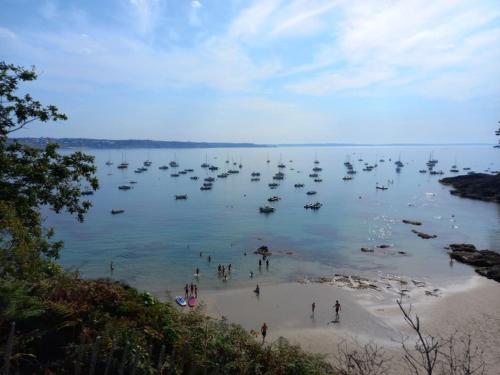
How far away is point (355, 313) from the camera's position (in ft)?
93.4

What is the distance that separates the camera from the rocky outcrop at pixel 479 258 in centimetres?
3797

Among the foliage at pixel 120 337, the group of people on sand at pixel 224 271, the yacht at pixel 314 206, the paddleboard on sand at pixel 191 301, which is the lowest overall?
the yacht at pixel 314 206

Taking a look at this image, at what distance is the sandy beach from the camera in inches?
958

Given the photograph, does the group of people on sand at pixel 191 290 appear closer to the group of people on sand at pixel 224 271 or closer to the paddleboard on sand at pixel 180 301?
the paddleboard on sand at pixel 180 301

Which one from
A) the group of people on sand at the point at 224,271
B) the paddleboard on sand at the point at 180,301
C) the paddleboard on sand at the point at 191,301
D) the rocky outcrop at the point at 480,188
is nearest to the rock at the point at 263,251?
the group of people on sand at the point at 224,271

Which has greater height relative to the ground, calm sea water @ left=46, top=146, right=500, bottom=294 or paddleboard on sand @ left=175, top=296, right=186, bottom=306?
paddleboard on sand @ left=175, top=296, right=186, bottom=306

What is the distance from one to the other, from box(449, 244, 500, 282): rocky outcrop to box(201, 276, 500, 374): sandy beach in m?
2.65

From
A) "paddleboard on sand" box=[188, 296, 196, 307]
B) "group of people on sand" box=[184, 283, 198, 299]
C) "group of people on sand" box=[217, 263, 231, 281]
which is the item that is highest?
"paddleboard on sand" box=[188, 296, 196, 307]

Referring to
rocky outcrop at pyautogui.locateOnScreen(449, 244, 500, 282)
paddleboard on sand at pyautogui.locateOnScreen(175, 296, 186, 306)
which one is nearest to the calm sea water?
rocky outcrop at pyautogui.locateOnScreen(449, 244, 500, 282)

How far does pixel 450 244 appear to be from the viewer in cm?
4966

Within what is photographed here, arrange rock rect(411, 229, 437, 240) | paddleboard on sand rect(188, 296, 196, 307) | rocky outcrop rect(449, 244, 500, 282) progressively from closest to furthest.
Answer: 1. paddleboard on sand rect(188, 296, 196, 307)
2. rocky outcrop rect(449, 244, 500, 282)
3. rock rect(411, 229, 437, 240)

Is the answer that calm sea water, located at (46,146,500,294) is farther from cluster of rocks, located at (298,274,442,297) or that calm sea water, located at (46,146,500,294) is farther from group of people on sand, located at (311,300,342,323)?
group of people on sand, located at (311,300,342,323)

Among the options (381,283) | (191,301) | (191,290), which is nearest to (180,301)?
(191,301)

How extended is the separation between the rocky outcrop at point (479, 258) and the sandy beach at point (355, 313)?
265cm
